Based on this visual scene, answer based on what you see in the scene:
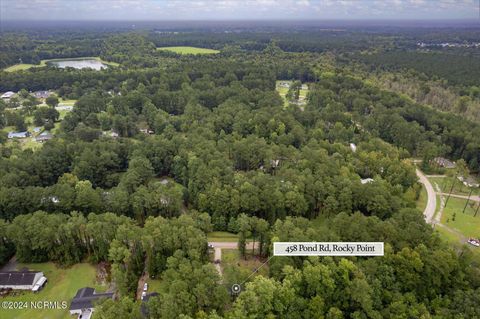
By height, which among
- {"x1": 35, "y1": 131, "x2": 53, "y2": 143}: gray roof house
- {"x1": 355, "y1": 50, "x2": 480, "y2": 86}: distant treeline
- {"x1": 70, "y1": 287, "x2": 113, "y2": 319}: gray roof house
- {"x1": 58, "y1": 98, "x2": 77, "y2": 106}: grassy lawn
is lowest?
{"x1": 70, "y1": 287, "x2": 113, "y2": 319}: gray roof house

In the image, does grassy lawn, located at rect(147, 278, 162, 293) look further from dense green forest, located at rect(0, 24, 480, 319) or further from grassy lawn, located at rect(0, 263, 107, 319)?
grassy lawn, located at rect(0, 263, 107, 319)

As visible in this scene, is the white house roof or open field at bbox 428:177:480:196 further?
open field at bbox 428:177:480:196

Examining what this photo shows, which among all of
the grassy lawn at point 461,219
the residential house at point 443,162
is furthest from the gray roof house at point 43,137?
the residential house at point 443,162

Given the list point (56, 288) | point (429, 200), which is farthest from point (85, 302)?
point (429, 200)

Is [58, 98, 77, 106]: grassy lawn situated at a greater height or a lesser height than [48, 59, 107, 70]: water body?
lesser

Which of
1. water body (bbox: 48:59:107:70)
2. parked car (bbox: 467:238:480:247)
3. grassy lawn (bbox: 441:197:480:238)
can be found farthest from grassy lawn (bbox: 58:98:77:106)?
parked car (bbox: 467:238:480:247)

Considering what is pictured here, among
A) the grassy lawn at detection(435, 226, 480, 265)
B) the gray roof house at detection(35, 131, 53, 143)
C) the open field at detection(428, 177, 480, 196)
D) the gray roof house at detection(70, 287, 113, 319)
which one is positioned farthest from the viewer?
the gray roof house at detection(35, 131, 53, 143)

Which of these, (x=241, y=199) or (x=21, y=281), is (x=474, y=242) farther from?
(x=21, y=281)

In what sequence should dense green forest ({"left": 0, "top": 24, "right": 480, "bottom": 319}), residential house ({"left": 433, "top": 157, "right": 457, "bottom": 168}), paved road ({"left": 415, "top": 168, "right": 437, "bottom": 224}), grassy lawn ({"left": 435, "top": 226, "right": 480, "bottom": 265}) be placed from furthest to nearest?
residential house ({"left": 433, "top": 157, "right": 457, "bottom": 168}) → paved road ({"left": 415, "top": 168, "right": 437, "bottom": 224}) → grassy lawn ({"left": 435, "top": 226, "right": 480, "bottom": 265}) → dense green forest ({"left": 0, "top": 24, "right": 480, "bottom": 319})

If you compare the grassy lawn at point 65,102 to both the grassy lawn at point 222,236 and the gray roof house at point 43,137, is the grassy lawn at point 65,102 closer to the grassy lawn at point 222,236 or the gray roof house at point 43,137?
the gray roof house at point 43,137
